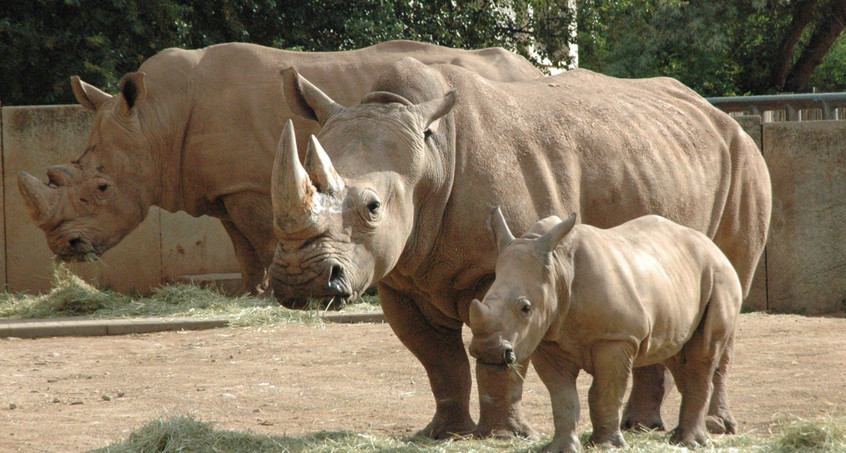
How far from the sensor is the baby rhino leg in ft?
14.4

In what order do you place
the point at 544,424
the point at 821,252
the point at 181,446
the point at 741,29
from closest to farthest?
the point at 181,446, the point at 544,424, the point at 821,252, the point at 741,29

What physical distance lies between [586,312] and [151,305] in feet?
22.2

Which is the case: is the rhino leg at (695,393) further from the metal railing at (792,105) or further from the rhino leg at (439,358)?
the metal railing at (792,105)

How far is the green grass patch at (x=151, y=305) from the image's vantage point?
978 cm

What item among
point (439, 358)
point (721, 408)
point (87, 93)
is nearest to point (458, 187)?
point (439, 358)

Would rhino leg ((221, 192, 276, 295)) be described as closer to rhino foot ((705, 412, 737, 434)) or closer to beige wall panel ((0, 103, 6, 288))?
beige wall panel ((0, 103, 6, 288))

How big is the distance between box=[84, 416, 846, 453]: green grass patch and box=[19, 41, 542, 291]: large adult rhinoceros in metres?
3.98

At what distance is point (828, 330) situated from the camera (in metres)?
9.27

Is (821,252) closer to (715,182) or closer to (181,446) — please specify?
(715,182)

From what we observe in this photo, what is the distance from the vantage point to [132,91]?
9062 millimetres

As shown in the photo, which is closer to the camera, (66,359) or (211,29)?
(66,359)

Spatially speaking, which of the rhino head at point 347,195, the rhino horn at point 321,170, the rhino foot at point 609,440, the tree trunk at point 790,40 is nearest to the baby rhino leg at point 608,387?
the rhino foot at point 609,440

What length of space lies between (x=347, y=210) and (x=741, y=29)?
21.9 m

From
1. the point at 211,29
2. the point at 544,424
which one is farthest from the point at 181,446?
the point at 211,29
